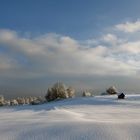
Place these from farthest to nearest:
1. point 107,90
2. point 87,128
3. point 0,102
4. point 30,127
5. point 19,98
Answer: point 19,98 < point 0,102 < point 107,90 < point 30,127 < point 87,128

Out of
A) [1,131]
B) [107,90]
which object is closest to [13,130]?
[1,131]

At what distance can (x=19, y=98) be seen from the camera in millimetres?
93438

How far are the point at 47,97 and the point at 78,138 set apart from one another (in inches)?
2109

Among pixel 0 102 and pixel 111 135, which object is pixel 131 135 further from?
pixel 0 102

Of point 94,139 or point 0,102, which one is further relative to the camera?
point 0,102

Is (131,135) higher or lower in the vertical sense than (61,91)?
lower

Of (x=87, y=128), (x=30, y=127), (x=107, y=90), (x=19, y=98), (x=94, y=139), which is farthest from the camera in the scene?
(x=19, y=98)

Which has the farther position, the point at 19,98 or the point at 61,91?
the point at 19,98

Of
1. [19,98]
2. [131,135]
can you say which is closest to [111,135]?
[131,135]

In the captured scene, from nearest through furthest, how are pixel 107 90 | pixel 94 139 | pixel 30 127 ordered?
pixel 94 139 < pixel 30 127 < pixel 107 90

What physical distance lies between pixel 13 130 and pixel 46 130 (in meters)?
1.31

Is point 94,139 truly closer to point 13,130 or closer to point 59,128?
point 59,128

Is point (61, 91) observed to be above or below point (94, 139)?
above

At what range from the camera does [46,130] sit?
41.7 feet
